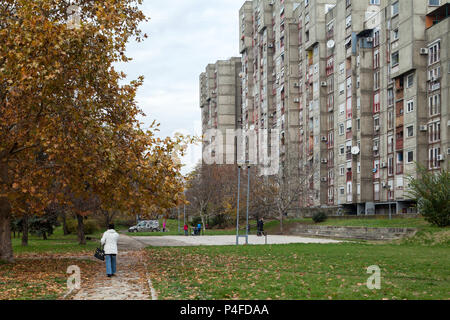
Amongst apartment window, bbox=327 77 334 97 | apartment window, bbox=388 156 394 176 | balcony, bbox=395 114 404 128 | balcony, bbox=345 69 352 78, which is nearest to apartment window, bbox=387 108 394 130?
balcony, bbox=395 114 404 128

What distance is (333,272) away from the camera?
1712 centimetres

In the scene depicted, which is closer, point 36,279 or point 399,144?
point 36,279

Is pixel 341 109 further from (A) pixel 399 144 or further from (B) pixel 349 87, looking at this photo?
(A) pixel 399 144

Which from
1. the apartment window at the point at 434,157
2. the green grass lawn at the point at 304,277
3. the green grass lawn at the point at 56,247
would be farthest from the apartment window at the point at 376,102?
the green grass lawn at the point at 304,277

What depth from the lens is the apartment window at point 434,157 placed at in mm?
46500

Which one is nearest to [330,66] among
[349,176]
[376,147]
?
[349,176]

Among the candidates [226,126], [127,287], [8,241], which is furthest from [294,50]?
[127,287]

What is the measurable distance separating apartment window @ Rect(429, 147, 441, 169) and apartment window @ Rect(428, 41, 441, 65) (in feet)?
24.3

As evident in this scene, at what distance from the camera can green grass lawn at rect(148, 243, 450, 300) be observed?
12.4 m

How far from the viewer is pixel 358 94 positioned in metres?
59.2

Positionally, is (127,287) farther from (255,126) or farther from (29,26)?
(255,126)

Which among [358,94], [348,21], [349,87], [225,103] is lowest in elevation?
[358,94]

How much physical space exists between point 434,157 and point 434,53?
28.8 feet

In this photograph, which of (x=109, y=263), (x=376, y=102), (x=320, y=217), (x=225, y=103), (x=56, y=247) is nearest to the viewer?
(x=109, y=263)
